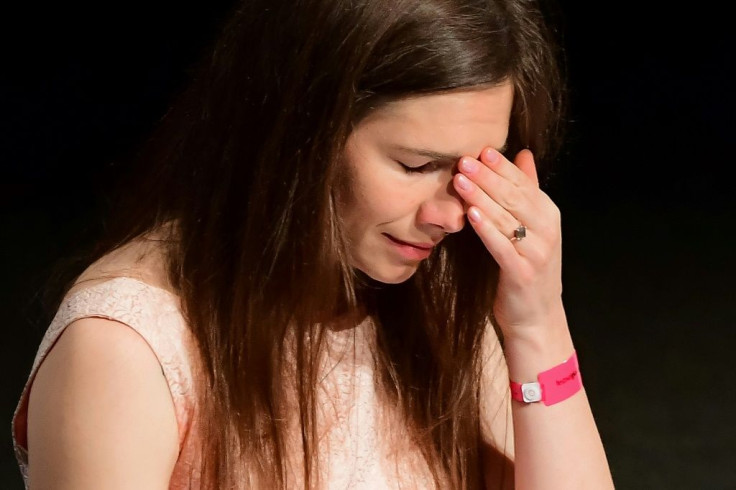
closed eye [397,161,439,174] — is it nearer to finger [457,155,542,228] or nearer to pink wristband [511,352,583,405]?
finger [457,155,542,228]

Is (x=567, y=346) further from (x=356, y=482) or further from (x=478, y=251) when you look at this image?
(x=356, y=482)

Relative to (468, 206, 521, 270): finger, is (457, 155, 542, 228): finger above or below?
above

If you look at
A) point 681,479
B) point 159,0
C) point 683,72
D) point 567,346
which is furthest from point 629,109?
point 567,346

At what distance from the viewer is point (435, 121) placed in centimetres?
114

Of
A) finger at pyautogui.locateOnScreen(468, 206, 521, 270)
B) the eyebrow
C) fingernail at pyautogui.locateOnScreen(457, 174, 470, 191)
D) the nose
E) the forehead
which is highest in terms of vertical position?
the forehead

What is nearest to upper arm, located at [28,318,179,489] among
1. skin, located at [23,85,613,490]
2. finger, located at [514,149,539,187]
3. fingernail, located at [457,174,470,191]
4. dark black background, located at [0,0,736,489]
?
skin, located at [23,85,613,490]

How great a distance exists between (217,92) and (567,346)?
1.78 feet

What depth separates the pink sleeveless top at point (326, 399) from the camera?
1.14 meters

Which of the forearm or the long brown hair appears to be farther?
the forearm

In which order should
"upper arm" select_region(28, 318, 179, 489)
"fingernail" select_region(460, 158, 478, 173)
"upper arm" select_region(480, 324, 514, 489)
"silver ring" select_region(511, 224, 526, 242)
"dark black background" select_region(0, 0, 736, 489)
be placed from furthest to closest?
→ "dark black background" select_region(0, 0, 736, 489) → "upper arm" select_region(480, 324, 514, 489) → "silver ring" select_region(511, 224, 526, 242) → "fingernail" select_region(460, 158, 478, 173) → "upper arm" select_region(28, 318, 179, 489)

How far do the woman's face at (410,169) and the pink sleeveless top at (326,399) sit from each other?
20 centimetres

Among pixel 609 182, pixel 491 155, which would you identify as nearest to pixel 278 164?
pixel 491 155

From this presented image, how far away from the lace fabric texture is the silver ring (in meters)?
0.24

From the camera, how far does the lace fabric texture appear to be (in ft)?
3.74
